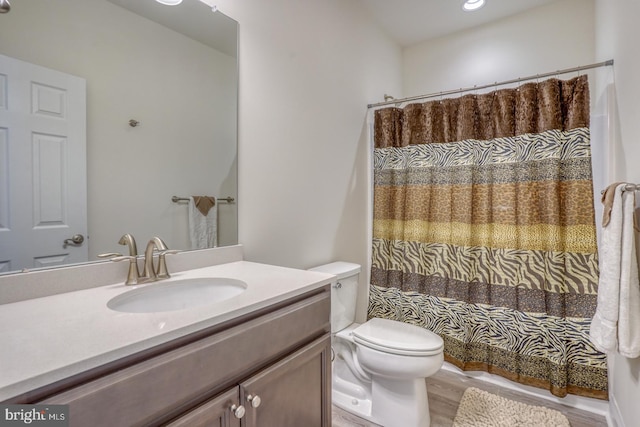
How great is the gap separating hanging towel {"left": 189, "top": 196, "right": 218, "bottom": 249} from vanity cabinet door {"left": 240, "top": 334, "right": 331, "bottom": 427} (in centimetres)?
64

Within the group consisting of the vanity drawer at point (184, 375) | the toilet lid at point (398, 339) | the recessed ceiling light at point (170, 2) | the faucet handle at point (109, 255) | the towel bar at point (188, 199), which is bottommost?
the toilet lid at point (398, 339)

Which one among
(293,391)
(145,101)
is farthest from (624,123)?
(145,101)

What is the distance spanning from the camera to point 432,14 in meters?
2.41

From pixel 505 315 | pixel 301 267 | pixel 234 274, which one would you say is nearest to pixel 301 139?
pixel 301 267

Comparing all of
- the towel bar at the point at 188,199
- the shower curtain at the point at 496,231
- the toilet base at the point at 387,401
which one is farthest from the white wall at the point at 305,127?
the toilet base at the point at 387,401

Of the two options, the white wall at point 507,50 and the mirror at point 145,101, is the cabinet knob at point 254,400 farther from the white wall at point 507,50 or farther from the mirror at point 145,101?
the white wall at point 507,50

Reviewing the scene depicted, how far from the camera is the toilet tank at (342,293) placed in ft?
5.81

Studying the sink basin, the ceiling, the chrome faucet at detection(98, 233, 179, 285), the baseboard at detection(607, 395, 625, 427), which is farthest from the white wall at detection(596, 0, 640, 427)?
the chrome faucet at detection(98, 233, 179, 285)

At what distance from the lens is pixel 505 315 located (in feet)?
6.29

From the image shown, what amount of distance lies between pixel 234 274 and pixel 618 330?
152cm

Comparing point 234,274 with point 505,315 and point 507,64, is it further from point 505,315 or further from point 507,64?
point 507,64

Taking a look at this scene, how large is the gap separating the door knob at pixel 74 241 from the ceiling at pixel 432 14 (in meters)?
2.38

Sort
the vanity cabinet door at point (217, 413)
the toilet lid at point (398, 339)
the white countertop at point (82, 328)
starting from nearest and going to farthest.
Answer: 1. the white countertop at point (82, 328)
2. the vanity cabinet door at point (217, 413)
3. the toilet lid at point (398, 339)

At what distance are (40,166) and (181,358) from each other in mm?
744
